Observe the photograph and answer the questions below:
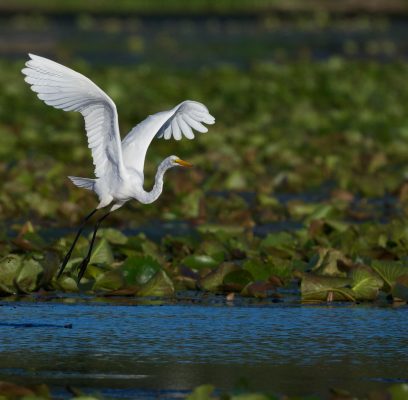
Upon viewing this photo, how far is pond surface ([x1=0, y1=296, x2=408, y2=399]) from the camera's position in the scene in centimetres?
553

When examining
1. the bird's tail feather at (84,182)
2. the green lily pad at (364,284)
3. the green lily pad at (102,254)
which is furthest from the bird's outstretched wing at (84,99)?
the green lily pad at (364,284)

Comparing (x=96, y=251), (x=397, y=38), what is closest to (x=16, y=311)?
(x=96, y=251)

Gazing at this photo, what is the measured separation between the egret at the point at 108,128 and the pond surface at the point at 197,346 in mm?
793

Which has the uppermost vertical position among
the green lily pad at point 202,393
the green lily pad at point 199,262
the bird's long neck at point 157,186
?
the bird's long neck at point 157,186

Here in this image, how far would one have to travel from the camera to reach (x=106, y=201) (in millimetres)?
8031

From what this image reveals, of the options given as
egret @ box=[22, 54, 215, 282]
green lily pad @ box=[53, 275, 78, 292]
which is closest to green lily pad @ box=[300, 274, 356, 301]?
egret @ box=[22, 54, 215, 282]

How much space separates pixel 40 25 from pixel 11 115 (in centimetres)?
1956

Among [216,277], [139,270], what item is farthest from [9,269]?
[216,277]

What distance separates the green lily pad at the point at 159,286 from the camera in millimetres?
7355

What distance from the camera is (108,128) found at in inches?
302

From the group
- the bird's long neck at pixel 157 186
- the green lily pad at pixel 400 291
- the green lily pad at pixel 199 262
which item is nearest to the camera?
the green lily pad at pixel 400 291

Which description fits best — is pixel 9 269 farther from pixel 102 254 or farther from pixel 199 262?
pixel 199 262

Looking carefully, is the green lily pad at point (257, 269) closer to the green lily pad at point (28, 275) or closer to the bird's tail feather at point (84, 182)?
the bird's tail feather at point (84, 182)

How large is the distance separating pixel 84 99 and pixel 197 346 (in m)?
1.94
